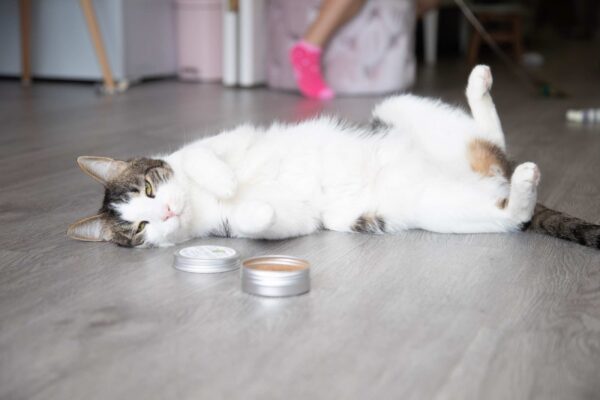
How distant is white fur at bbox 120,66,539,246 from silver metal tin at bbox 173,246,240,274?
96 mm

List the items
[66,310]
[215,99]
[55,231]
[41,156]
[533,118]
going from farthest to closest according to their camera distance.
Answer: [215,99] < [533,118] < [41,156] < [55,231] < [66,310]

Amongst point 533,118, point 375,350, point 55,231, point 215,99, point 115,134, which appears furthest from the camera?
point 215,99

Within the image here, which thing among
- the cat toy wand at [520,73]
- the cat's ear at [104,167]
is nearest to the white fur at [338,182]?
the cat's ear at [104,167]

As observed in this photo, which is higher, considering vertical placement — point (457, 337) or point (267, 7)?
point (267, 7)

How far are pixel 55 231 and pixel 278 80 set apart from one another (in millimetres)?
2952

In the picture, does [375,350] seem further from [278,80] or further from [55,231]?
[278,80]

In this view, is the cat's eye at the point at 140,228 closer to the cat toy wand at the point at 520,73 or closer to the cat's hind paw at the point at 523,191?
the cat's hind paw at the point at 523,191

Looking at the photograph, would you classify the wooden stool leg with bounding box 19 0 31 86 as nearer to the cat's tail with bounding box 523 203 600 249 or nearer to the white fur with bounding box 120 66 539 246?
the white fur with bounding box 120 66 539 246

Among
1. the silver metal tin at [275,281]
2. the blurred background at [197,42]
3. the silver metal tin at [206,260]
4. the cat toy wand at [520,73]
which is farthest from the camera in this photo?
the blurred background at [197,42]

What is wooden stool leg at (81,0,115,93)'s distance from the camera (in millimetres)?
4098

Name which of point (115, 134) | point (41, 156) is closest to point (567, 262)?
point (41, 156)

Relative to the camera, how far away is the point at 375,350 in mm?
1104

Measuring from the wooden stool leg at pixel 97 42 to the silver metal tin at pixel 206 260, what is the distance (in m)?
2.98

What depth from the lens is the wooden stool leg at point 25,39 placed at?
14.7 feet
